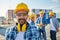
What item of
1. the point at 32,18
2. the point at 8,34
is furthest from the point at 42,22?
the point at 8,34

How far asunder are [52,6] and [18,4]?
0.45 metres

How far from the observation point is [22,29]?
5.90 ft

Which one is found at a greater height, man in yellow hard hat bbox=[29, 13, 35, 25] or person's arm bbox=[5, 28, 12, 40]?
man in yellow hard hat bbox=[29, 13, 35, 25]

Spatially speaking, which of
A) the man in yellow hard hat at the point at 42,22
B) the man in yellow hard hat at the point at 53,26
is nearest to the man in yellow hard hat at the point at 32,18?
the man in yellow hard hat at the point at 42,22

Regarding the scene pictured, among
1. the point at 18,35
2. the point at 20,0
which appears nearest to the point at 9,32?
the point at 18,35

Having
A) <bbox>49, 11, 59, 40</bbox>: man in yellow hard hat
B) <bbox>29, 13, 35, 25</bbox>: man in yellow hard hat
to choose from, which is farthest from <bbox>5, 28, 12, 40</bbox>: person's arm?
<bbox>49, 11, 59, 40</bbox>: man in yellow hard hat

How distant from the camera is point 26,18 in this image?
1.84 m

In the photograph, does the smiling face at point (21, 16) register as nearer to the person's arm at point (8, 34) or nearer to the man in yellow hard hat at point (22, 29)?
the man in yellow hard hat at point (22, 29)

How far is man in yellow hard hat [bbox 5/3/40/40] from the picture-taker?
1.74 m

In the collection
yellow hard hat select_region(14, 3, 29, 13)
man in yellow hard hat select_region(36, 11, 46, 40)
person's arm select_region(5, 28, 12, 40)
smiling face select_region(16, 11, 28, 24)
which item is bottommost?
person's arm select_region(5, 28, 12, 40)

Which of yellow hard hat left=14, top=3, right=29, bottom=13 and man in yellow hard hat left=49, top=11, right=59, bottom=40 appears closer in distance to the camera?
yellow hard hat left=14, top=3, right=29, bottom=13

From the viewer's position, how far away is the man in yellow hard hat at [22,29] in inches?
68.3

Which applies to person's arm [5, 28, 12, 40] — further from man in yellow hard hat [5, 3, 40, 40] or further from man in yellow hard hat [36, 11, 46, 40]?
man in yellow hard hat [36, 11, 46, 40]

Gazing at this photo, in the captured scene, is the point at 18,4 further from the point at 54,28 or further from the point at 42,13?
the point at 54,28
